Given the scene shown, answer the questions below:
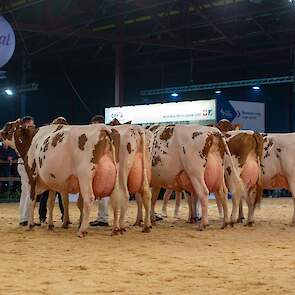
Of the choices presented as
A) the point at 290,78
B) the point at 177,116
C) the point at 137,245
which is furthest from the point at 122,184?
the point at 290,78

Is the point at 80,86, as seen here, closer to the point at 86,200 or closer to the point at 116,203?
the point at 116,203

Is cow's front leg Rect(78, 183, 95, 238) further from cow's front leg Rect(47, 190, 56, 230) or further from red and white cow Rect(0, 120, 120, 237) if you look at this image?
cow's front leg Rect(47, 190, 56, 230)

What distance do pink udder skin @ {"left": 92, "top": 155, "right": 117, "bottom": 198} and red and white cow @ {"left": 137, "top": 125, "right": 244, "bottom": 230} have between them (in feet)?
4.95

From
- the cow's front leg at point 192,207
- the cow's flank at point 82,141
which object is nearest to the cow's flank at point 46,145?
the cow's flank at point 82,141

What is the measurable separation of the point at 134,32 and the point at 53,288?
1900 cm

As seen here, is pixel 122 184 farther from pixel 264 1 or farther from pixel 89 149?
pixel 264 1

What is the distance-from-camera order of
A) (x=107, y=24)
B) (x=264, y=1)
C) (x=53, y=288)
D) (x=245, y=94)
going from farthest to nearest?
(x=245, y=94) < (x=107, y=24) < (x=264, y=1) < (x=53, y=288)

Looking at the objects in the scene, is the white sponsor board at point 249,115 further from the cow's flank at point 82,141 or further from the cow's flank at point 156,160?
the cow's flank at point 82,141

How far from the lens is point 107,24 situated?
2281 cm

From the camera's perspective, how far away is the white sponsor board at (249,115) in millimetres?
18766

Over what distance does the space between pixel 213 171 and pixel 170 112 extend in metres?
9.54

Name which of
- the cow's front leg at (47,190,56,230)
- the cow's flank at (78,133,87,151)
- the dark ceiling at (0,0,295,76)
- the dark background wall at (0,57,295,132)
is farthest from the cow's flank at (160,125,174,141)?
the dark background wall at (0,57,295,132)

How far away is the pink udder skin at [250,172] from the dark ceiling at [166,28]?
8827 mm

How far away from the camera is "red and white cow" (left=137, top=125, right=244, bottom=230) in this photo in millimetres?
9742
